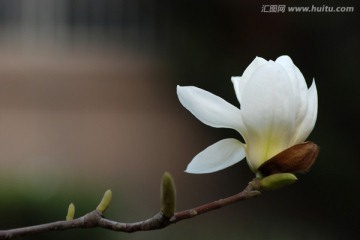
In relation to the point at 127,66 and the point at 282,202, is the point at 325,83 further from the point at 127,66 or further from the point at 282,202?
the point at 127,66

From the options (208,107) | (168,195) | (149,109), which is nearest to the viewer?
(168,195)

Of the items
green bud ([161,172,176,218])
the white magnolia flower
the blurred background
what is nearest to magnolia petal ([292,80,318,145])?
the white magnolia flower

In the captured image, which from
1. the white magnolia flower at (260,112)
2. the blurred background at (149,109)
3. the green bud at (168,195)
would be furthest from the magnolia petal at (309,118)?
the blurred background at (149,109)

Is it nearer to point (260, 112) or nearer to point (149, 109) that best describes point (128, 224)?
point (260, 112)

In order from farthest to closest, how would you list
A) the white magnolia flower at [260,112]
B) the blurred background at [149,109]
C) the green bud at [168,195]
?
the blurred background at [149,109] → the white magnolia flower at [260,112] → the green bud at [168,195]

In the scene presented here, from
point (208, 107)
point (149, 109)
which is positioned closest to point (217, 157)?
point (208, 107)

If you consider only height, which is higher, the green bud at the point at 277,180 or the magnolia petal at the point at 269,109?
the magnolia petal at the point at 269,109

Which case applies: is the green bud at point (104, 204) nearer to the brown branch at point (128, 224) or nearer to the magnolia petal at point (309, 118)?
the brown branch at point (128, 224)

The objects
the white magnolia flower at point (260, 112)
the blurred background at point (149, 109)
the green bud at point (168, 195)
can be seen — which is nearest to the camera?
the green bud at point (168, 195)
